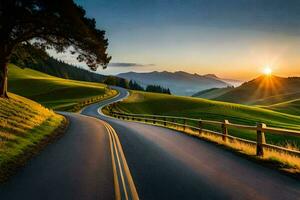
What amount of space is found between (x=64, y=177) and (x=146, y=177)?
215 cm

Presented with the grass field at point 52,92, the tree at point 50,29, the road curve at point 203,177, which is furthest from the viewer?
the grass field at point 52,92

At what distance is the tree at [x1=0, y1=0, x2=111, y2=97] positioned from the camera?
88.1 feet

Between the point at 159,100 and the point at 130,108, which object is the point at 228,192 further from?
the point at 159,100

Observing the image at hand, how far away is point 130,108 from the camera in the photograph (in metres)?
90.1

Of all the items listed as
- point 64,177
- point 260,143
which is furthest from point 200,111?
point 64,177

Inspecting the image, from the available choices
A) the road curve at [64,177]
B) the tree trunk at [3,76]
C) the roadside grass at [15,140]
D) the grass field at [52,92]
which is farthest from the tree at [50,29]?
the grass field at [52,92]

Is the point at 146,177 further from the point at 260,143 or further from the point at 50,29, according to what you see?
the point at 50,29

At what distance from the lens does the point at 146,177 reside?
32.9 feet

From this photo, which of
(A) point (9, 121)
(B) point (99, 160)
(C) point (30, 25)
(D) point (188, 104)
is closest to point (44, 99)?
(D) point (188, 104)

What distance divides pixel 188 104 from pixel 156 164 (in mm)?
94578

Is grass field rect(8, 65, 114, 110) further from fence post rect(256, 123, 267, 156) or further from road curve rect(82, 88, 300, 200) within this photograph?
fence post rect(256, 123, 267, 156)

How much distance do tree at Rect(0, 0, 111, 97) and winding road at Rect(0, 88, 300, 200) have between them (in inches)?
563

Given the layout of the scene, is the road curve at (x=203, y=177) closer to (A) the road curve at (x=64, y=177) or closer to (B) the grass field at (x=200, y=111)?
(A) the road curve at (x=64, y=177)

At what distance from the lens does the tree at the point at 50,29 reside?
26859mm
